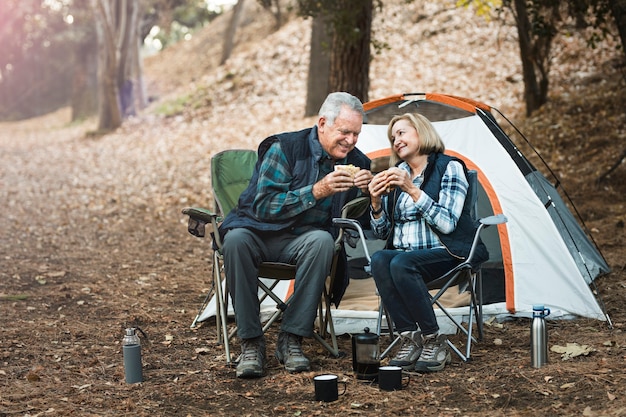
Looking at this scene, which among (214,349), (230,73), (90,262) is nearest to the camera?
(214,349)

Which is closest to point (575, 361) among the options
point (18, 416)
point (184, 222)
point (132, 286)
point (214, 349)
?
point (214, 349)

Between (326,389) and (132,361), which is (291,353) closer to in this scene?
(326,389)

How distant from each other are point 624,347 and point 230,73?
472 inches

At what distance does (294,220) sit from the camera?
3715 mm

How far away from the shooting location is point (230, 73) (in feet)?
48.5

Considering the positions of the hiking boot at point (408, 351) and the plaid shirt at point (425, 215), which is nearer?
the hiking boot at point (408, 351)

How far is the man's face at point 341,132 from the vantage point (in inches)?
144

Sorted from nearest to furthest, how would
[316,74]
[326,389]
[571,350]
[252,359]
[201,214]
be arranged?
[326,389], [252,359], [571,350], [201,214], [316,74]

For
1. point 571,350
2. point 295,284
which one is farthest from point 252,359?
point 571,350

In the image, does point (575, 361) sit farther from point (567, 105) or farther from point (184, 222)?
point (567, 105)

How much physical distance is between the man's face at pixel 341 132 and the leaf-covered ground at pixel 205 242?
96 cm

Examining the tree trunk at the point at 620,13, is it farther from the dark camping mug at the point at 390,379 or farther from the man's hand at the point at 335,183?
the dark camping mug at the point at 390,379

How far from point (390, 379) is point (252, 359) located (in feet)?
2.03

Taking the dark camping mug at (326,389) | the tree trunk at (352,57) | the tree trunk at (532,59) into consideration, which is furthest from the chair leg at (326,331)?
the tree trunk at (532,59)
